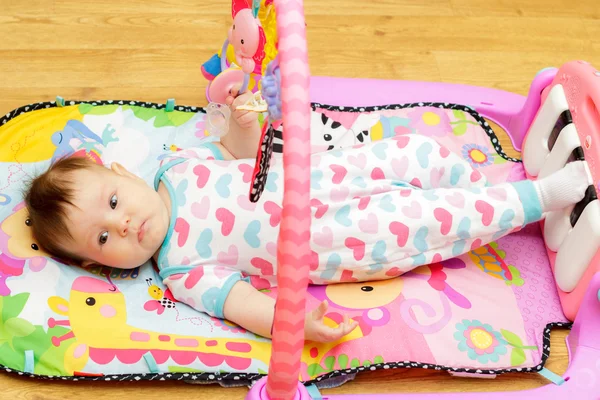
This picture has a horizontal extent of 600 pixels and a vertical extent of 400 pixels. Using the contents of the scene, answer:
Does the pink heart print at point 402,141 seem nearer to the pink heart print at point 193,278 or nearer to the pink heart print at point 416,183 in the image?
the pink heart print at point 416,183

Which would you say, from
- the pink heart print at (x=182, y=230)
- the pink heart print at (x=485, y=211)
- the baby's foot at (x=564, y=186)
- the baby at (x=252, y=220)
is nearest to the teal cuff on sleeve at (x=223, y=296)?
the baby at (x=252, y=220)

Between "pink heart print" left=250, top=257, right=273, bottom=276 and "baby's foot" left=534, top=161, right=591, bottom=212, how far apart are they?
468mm

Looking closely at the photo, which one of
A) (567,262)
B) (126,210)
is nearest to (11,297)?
(126,210)

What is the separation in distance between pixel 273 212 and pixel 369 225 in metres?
0.16

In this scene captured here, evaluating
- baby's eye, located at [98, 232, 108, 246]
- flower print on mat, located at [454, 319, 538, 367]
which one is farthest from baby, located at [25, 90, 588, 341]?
flower print on mat, located at [454, 319, 538, 367]

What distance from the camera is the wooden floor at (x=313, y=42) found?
5.62ft

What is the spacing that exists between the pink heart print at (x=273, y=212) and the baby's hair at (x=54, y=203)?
29cm

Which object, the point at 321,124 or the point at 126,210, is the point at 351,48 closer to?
the point at 321,124

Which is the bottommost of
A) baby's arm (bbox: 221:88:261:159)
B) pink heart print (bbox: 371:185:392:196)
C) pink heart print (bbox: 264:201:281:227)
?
pink heart print (bbox: 264:201:281:227)

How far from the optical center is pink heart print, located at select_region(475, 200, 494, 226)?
3.94 ft

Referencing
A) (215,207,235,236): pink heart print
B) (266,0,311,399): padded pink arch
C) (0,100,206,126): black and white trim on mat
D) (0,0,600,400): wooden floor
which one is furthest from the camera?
(0,0,600,400): wooden floor

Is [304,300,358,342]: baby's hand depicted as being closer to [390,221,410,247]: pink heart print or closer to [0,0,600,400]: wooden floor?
[390,221,410,247]: pink heart print

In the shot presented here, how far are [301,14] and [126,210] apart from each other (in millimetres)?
521

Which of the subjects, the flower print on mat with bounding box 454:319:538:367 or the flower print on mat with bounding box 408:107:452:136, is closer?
the flower print on mat with bounding box 454:319:538:367
